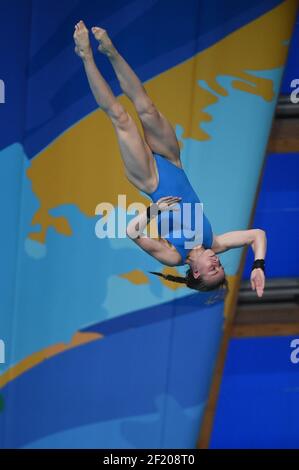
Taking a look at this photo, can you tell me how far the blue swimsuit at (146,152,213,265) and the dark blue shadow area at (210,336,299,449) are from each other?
3.84ft

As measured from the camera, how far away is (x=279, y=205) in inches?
179

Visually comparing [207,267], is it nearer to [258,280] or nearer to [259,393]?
[258,280]

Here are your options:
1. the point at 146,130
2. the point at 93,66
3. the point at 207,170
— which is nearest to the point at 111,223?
the point at 207,170

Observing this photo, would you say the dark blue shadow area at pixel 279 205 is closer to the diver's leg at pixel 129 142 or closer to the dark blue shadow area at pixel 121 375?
the dark blue shadow area at pixel 121 375

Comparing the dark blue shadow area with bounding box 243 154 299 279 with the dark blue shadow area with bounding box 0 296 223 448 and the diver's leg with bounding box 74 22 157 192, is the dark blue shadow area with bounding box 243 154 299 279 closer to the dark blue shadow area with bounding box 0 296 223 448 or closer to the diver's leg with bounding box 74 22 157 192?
the dark blue shadow area with bounding box 0 296 223 448

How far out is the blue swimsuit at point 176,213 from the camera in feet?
12.2

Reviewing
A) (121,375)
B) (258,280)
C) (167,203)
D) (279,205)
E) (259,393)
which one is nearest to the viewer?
(258,280)

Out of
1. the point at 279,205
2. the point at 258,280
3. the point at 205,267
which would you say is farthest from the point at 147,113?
the point at 279,205

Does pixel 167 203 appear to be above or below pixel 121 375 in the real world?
above

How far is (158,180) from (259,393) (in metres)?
1.61

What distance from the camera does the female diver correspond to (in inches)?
143

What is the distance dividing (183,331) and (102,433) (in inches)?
27.0

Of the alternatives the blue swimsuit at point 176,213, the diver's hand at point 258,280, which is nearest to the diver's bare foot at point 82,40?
the blue swimsuit at point 176,213

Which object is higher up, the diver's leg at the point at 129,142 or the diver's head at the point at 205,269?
the diver's leg at the point at 129,142
